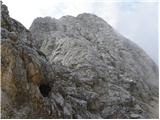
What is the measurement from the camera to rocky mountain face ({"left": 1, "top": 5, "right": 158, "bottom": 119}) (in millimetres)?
25203

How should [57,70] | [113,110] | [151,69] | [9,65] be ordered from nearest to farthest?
[9,65], [113,110], [57,70], [151,69]

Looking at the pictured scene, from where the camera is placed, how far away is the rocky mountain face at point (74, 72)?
25.2m

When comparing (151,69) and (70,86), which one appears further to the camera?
(151,69)

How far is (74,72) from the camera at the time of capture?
41094mm

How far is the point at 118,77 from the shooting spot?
1726 inches

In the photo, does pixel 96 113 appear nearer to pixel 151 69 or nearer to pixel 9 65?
pixel 9 65

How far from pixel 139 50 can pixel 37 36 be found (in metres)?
14.6

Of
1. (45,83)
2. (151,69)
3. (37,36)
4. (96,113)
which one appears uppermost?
(37,36)

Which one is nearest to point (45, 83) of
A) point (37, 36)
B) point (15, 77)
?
point (15, 77)

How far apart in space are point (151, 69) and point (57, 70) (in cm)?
1750

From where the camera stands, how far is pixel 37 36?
53.5 m

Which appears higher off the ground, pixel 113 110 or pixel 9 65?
pixel 9 65

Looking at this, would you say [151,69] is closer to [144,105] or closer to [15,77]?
[144,105]

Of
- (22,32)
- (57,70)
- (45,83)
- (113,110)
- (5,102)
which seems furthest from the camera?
(57,70)
